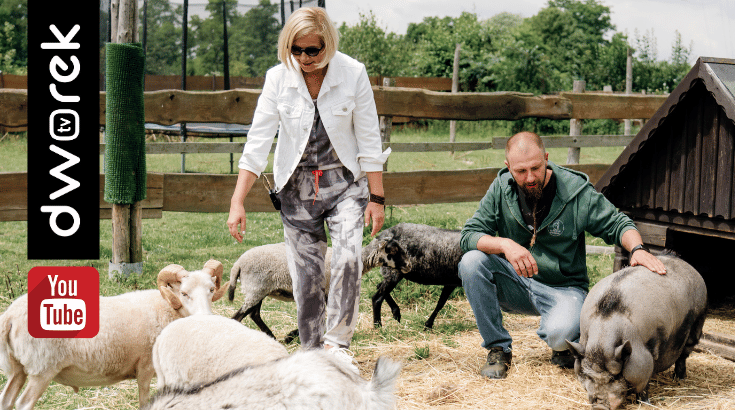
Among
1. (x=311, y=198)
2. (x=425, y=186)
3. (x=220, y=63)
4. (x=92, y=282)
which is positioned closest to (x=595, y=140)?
(x=425, y=186)

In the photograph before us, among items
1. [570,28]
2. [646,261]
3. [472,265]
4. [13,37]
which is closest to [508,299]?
[472,265]

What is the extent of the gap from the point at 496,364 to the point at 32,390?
8.59 feet

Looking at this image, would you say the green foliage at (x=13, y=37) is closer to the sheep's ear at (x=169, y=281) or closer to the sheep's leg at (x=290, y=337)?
the sheep's leg at (x=290, y=337)

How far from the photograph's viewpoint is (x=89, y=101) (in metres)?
4.20

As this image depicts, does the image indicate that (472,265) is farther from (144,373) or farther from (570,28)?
(570,28)

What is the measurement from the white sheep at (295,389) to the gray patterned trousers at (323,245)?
4.54ft

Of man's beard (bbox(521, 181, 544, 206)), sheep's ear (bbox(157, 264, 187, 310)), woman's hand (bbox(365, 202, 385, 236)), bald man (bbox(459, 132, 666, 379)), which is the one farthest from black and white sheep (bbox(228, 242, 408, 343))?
man's beard (bbox(521, 181, 544, 206))

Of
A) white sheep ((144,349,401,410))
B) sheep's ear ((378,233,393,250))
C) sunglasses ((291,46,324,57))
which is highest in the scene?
sunglasses ((291,46,324,57))

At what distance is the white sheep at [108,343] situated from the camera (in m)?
3.38

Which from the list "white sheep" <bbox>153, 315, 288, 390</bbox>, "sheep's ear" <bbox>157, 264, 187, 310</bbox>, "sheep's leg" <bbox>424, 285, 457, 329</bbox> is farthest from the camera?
"sheep's leg" <bbox>424, 285, 457, 329</bbox>

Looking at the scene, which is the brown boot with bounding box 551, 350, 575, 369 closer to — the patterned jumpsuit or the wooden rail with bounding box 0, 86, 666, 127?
the patterned jumpsuit

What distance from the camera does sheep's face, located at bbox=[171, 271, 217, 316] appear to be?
352cm

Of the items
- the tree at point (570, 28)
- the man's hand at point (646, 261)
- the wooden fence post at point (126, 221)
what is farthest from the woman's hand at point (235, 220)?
the tree at point (570, 28)

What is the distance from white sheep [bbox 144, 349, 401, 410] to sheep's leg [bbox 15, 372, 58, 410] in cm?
143
